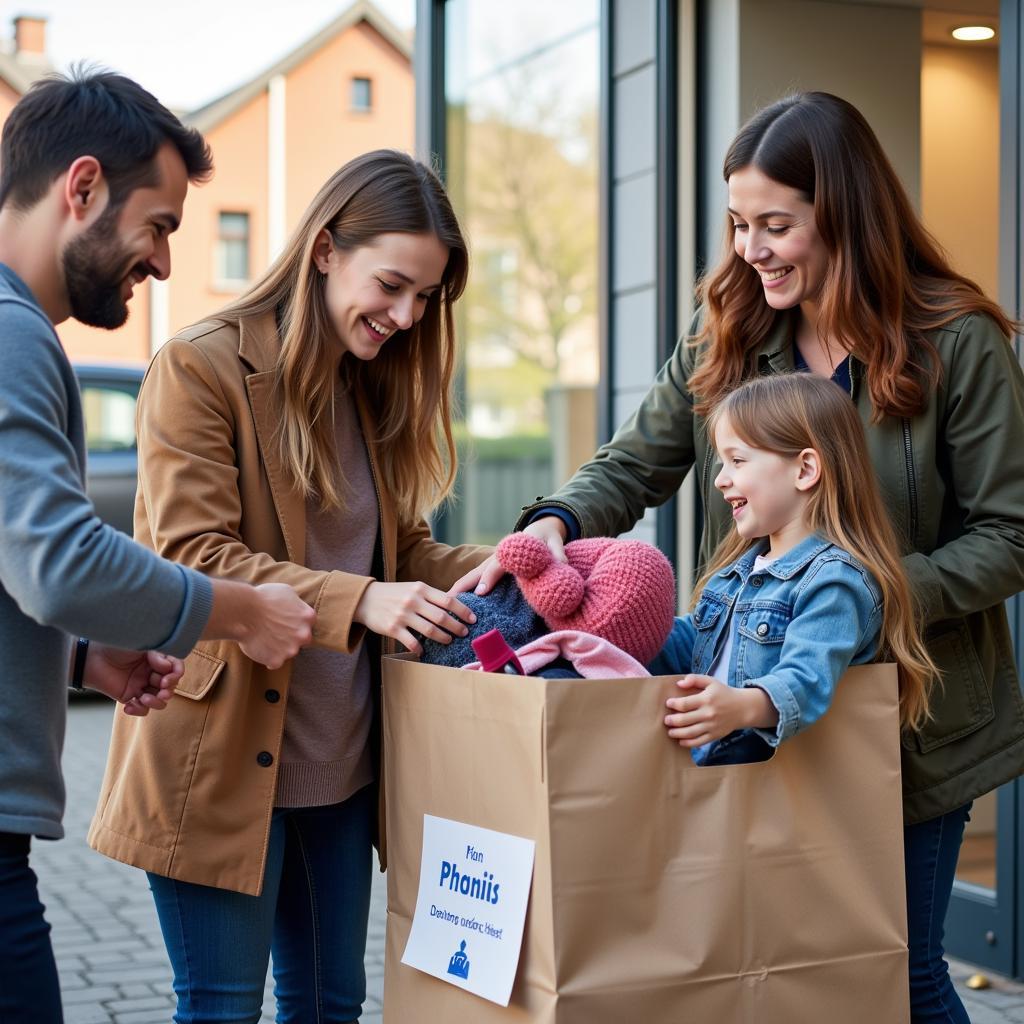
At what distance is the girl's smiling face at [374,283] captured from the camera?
235 centimetres

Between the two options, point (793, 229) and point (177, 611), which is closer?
point (177, 611)

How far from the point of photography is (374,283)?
2342 mm

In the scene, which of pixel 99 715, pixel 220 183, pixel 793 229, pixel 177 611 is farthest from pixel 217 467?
pixel 220 183

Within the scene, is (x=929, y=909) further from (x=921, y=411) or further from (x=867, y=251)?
(x=867, y=251)

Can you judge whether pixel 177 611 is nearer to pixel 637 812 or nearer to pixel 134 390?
pixel 637 812

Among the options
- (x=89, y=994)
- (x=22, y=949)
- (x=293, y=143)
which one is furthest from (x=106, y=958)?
(x=293, y=143)

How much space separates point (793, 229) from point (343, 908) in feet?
4.37

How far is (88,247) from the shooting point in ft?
6.09

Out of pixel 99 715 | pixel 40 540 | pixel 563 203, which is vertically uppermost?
pixel 563 203

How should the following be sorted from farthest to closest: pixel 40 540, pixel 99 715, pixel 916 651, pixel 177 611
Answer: pixel 99 715
pixel 916 651
pixel 177 611
pixel 40 540

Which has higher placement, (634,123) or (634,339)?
(634,123)

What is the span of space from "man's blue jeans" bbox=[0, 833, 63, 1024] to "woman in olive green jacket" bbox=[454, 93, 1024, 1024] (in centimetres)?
79

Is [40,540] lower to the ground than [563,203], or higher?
lower

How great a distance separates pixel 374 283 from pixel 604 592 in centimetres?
63
